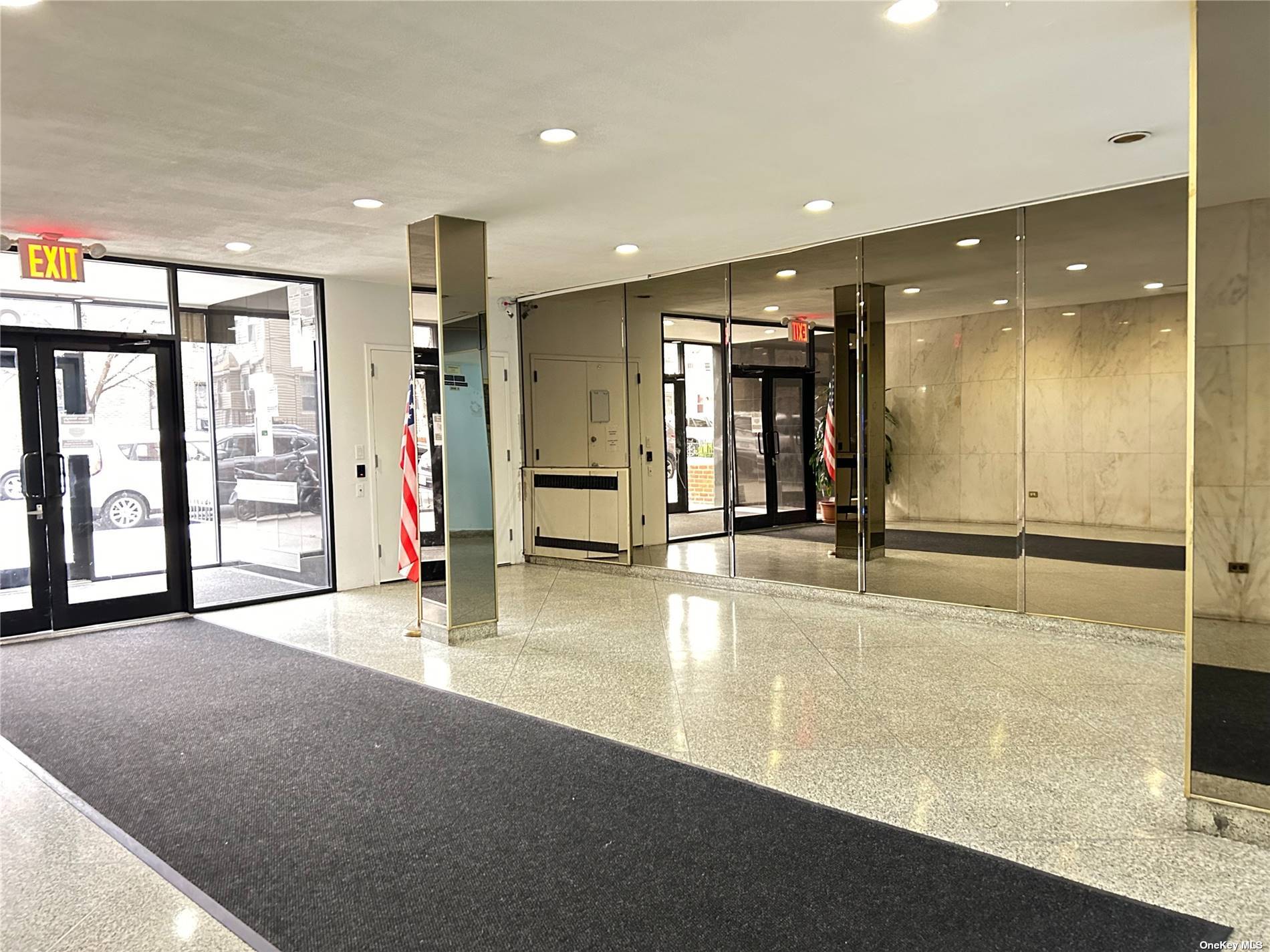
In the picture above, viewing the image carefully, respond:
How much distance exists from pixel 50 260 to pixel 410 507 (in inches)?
120

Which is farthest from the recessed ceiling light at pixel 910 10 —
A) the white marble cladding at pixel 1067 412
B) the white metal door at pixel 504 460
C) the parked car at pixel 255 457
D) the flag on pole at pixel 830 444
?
the white metal door at pixel 504 460

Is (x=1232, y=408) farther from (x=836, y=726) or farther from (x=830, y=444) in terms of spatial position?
(x=830, y=444)

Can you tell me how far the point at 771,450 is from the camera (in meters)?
7.97

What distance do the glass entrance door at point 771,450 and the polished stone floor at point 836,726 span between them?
108 centimetres

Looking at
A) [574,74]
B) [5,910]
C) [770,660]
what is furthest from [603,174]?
[5,910]

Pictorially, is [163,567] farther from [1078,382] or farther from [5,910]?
[1078,382]

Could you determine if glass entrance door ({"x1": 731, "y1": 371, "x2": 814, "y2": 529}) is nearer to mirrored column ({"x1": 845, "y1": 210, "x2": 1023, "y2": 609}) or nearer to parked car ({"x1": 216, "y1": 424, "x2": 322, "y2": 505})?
mirrored column ({"x1": 845, "y1": 210, "x2": 1023, "y2": 609})

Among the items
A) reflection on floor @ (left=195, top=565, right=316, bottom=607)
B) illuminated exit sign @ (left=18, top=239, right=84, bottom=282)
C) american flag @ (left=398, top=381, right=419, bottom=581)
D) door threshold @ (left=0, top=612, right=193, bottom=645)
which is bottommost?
door threshold @ (left=0, top=612, right=193, bottom=645)

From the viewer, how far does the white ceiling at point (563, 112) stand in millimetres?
3125

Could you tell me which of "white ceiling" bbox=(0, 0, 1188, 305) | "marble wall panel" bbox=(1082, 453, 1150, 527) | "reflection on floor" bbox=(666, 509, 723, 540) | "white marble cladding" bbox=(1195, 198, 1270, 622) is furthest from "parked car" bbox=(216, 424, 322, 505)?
"white marble cladding" bbox=(1195, 198, 1270, 622)

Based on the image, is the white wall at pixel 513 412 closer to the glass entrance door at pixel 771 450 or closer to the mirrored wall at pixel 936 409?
the mirrored wall at pixel 936 409

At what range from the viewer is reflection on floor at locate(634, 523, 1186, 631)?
5.65 m

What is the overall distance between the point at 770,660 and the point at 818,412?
2.80 metres

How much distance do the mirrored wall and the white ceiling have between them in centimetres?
59
